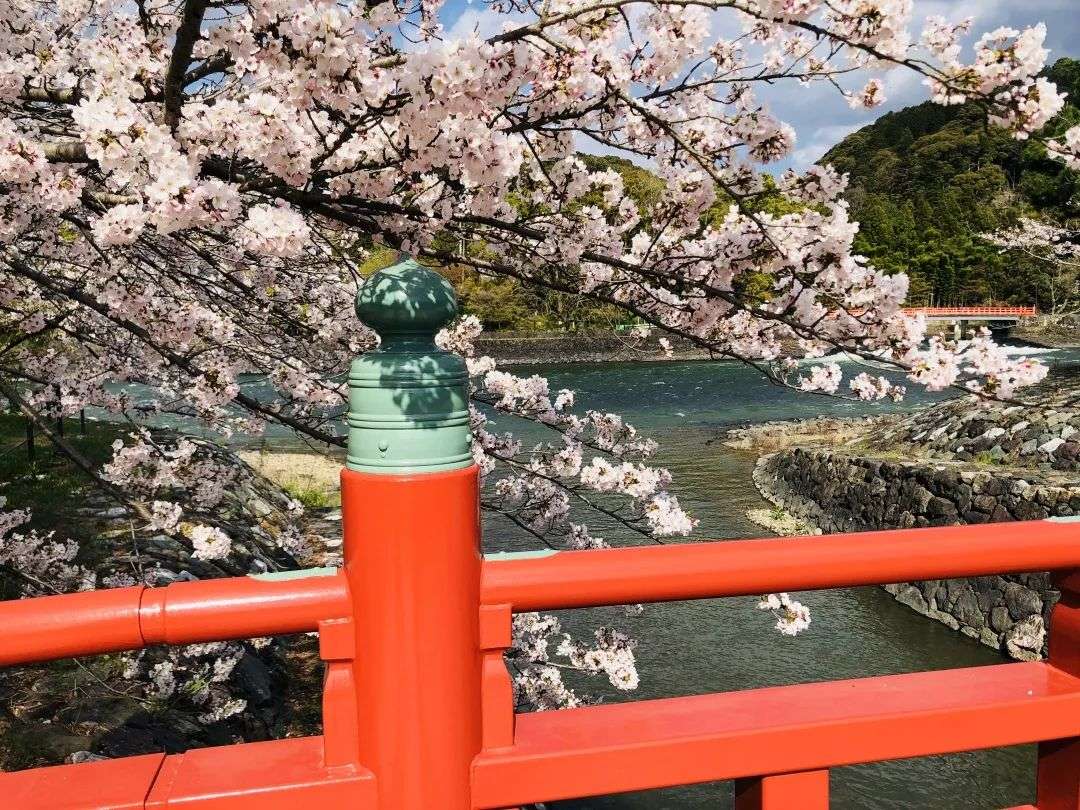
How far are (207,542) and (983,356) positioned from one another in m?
2.97

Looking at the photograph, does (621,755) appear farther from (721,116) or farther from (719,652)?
(719,652)

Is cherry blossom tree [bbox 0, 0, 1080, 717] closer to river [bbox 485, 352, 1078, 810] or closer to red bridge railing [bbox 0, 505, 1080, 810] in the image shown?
red bridge railing [bbox 0, 505, 1080, 810]

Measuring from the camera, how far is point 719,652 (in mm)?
7473

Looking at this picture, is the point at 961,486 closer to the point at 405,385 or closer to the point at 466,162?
the point at 466,162

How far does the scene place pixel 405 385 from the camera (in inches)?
46.3

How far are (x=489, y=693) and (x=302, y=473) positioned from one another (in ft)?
44.5

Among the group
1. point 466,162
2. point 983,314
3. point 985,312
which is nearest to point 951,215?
point 985,312

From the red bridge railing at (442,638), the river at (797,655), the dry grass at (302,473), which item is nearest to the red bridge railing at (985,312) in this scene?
the river at (797,655)

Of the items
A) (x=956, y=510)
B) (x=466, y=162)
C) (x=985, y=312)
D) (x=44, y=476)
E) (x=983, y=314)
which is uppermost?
(x=466, y=162)

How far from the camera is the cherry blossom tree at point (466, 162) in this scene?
197 cm

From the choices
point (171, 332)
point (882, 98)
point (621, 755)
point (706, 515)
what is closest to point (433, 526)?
point (621, 755)

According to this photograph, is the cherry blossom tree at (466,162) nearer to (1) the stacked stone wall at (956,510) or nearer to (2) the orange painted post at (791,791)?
(2) the orange painted post at (791,791)

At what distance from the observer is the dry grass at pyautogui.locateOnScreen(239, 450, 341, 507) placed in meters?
12.9

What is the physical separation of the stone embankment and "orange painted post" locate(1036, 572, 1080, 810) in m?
5.32
